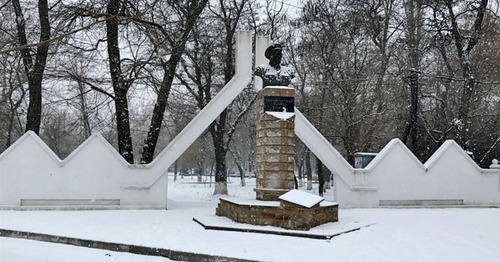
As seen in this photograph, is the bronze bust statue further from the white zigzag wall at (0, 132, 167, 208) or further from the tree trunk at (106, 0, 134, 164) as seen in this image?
the tree trunk at (106, 0, 134, 164)

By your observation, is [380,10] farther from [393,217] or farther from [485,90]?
[393,217]

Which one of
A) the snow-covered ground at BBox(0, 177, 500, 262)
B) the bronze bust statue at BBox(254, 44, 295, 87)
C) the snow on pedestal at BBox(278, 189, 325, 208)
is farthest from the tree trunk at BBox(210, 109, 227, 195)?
the snow on pedestal at BBox(278, 189, 325, 208)

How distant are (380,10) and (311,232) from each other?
604 inches

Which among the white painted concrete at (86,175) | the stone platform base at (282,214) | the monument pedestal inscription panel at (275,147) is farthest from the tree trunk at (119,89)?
the stone platform base at (282,214)

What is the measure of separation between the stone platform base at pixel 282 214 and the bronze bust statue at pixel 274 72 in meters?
3.08

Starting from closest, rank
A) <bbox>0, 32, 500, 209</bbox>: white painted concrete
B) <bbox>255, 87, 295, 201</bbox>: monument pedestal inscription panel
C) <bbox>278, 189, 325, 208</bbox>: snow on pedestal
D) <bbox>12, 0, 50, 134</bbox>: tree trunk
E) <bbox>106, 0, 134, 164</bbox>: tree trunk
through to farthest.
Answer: <bbox>278, 189, 325, 208</bbox>: snow on pedestal < <bbox>255, 87, 295, 201</bbox>: monument pedestal inscription panel < <bbox>0, 32, 500, 209</bbox>: white painted concrete < <bbox>12, 0, 50, 134</bbox>: tree trunk < <bbox>106, 0, 134, 164</bbox>: tree trunk

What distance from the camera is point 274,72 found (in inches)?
412

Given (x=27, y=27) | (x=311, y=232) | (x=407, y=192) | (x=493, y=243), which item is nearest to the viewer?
(x=493, y=243)

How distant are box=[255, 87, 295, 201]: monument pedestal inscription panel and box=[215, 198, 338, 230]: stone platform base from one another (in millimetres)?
654

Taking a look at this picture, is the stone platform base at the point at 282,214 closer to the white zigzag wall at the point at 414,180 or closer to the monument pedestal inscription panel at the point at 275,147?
the monument pedestal inscription panel at the point at 275,147

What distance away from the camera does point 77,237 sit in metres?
7.60

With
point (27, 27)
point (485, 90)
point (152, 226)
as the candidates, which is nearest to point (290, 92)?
point (152, 226)

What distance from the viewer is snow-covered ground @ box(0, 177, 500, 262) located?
6434mm

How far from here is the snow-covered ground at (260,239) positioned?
643 centimetres
